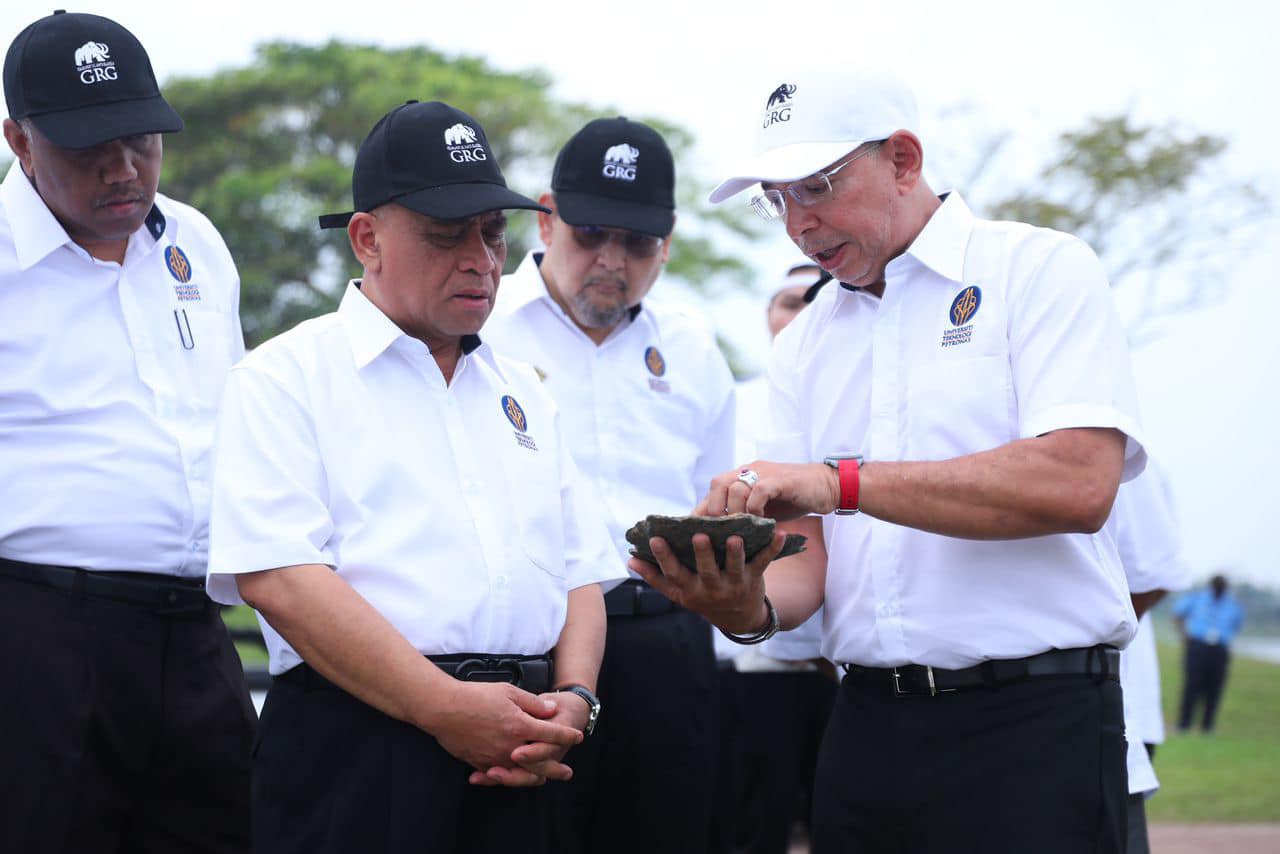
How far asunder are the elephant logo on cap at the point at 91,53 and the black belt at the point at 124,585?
123 centimetres

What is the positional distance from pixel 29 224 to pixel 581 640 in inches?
66.1

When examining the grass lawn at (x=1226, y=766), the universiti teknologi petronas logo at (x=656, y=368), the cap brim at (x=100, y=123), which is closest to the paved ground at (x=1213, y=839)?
the grass lawn at (x=1226, y=766)

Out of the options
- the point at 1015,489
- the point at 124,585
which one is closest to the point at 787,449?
the point at 1015,489

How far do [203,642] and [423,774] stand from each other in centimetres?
96

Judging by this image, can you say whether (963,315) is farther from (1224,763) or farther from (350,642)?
(1224,763)

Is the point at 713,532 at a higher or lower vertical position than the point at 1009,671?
higher

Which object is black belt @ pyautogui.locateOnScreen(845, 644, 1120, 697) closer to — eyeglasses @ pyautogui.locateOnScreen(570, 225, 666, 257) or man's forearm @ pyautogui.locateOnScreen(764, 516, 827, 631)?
man's forearm @ pyautogui.locateOnScreen(764, 516, 827, 631)

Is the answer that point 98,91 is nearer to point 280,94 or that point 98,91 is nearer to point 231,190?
point 231,190

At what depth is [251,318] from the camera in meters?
19.7

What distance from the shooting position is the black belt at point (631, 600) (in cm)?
419

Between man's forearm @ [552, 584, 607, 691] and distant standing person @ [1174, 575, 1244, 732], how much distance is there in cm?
1451

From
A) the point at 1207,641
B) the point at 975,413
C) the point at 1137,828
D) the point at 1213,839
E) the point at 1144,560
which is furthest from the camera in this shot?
the point at 1207,641

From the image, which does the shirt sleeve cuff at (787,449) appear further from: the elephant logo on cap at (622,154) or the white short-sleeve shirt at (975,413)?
the elephant logo on cap at (622,154)

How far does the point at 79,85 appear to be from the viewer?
3.32m
